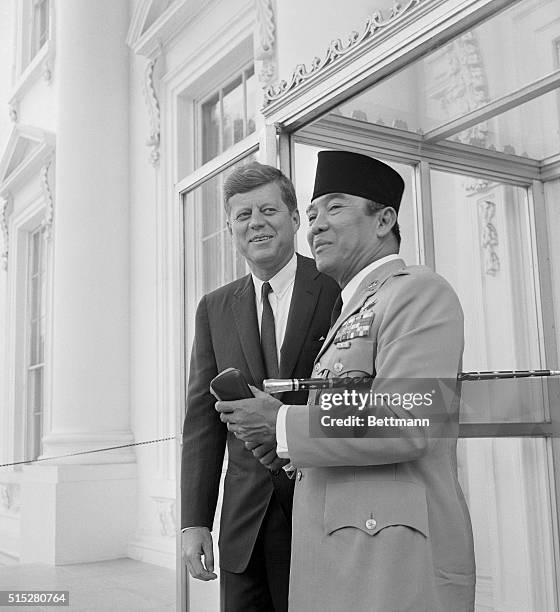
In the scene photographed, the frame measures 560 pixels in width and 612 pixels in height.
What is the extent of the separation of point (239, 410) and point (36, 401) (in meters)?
6.41

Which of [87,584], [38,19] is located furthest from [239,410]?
[38,19]

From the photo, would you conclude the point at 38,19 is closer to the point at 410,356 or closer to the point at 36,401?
the point at 36,401

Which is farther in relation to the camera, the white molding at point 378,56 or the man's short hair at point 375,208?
the white molding at point 378,56

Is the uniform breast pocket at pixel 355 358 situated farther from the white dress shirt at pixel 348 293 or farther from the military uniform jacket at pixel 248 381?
the military uniform jacket at pixel 248 381

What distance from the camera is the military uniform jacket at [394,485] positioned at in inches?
52.6

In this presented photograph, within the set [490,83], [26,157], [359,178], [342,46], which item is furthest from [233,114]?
[359,178]

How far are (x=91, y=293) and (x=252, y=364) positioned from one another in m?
4.18

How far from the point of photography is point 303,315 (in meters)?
1.91

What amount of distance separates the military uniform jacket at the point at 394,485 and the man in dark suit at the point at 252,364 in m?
0.39

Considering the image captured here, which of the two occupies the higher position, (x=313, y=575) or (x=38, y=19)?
(x=38, y=19)

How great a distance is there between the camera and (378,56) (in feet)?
6.53

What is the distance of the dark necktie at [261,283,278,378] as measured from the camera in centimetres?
191

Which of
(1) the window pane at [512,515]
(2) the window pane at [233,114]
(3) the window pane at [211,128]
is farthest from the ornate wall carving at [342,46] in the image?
(3) the window pane at [211,128]

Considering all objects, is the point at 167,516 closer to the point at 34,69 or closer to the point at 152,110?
the point at 152,110
